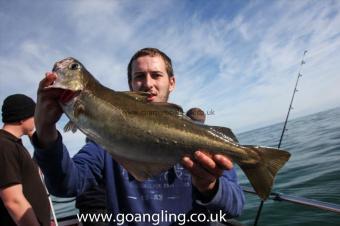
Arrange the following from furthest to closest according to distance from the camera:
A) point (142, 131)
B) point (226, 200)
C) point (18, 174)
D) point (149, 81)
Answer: point (18, 174) → point (149, 81) → point (226, 200) → point (142, 131)

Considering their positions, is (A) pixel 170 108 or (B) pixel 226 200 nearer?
(A) pixel 170 108

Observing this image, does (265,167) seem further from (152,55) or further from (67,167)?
(152,55)

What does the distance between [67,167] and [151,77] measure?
5.69 feet

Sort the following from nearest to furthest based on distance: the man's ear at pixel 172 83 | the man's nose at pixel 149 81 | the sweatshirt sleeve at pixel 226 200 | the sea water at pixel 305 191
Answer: the sweatshirt sleeve at pixel 226 200 → the man's nose at pixel 149 81 → the man's ear at pixel 172 83 → the sea water at pixel 305 191

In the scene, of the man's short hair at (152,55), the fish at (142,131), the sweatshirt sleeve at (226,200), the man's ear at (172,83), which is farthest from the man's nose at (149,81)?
the sweatshirt sleeve at (226,200)

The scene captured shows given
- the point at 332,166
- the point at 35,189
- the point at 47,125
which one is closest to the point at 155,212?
the point at 47,125

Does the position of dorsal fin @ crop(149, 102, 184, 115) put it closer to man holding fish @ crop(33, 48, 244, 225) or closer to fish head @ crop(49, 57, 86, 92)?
man holding fish @ crop(33, 48, 244, 225)

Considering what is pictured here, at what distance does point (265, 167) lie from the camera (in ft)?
9.88

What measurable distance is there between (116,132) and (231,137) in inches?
46.5

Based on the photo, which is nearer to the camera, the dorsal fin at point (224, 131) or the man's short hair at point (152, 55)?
the dorsal fin at point (224, 131)

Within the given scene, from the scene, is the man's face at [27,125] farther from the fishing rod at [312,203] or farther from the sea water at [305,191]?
the sea water at [305,191]

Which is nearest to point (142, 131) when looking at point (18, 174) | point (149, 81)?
point (149, 81)

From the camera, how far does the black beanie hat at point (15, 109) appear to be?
5.14 m

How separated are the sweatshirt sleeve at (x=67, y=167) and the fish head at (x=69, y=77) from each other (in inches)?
18.6
